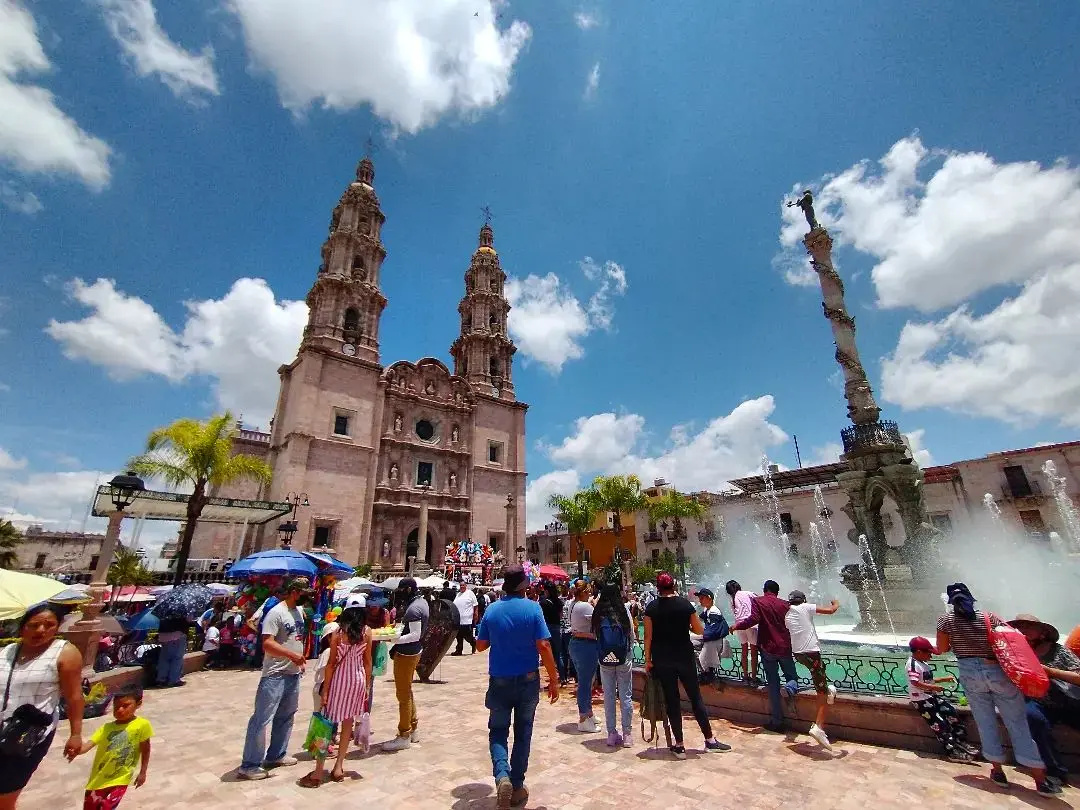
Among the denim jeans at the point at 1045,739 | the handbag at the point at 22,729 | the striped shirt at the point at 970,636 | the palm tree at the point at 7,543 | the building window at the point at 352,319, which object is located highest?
the building window at the point at 352,319

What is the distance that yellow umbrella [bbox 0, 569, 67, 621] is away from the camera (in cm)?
420

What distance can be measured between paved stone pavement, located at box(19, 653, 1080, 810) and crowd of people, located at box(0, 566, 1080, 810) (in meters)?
0.21

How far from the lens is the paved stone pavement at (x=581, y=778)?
3.77 metres

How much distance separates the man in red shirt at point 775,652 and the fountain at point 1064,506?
92.6 feet

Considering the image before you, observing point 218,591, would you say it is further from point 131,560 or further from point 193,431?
point 131,560

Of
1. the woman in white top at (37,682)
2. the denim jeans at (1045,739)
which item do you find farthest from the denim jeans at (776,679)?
the woman in white top at (37,682)

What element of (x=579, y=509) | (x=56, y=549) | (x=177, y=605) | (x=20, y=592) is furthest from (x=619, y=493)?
(x=56, y=549)

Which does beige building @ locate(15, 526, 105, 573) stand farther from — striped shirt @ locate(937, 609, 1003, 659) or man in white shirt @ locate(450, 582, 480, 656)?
striped shirt @ locate(937, 609, 1003, 659)

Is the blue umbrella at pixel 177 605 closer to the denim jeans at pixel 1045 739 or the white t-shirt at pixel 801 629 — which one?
the white t-shirt at pixel 801 629

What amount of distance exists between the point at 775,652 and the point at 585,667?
2.12 meters

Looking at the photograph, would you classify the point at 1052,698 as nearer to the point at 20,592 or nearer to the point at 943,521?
the point at 20,592

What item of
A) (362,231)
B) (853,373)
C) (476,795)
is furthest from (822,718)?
(362,231)

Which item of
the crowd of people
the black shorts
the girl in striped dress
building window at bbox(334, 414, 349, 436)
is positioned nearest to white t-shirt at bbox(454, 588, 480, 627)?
the crowd of people

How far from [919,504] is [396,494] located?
1024 inches
